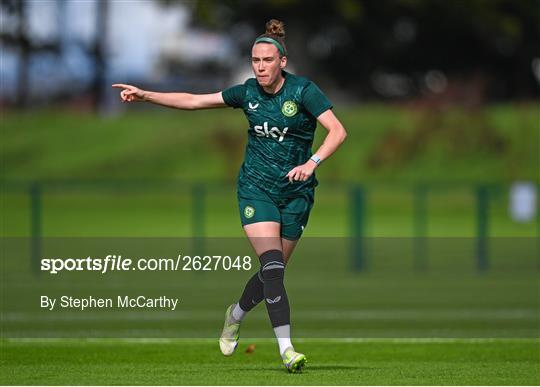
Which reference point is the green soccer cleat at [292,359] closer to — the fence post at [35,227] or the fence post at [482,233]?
the fence post at [35,227]

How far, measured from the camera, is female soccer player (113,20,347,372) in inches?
412

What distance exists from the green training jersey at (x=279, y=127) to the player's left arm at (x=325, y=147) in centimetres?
8

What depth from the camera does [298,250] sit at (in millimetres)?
26312

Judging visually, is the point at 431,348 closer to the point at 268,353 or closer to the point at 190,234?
the point at 268,353

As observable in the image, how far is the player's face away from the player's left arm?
0.45m

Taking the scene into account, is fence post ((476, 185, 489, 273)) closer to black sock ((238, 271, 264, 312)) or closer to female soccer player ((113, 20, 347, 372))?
black sock ((238, 271, 264, 312))

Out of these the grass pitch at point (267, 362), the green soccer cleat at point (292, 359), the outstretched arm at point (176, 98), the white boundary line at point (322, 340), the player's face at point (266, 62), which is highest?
the player's face at point (266, 62)

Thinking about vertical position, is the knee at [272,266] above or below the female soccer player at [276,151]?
below

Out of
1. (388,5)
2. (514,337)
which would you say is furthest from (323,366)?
(388,5)

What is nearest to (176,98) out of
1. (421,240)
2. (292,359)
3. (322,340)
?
(292,359)

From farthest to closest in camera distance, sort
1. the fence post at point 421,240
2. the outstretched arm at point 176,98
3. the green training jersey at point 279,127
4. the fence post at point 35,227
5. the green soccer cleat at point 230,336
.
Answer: the fence post at point 421,240 → the fence post at point 35,227 → the green soccer cleat at point 230,336 → the outstretched arm at point 176,98 → the green training jersey at point 279,127

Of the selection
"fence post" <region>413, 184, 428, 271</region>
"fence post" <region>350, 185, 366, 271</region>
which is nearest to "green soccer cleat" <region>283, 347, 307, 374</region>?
"fence post" <region>350, 185, 366, 271</region>

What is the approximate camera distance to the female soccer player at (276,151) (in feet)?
34.3

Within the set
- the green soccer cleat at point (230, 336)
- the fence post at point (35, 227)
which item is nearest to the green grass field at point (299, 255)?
the green soccer cleat at point (230, 336)
